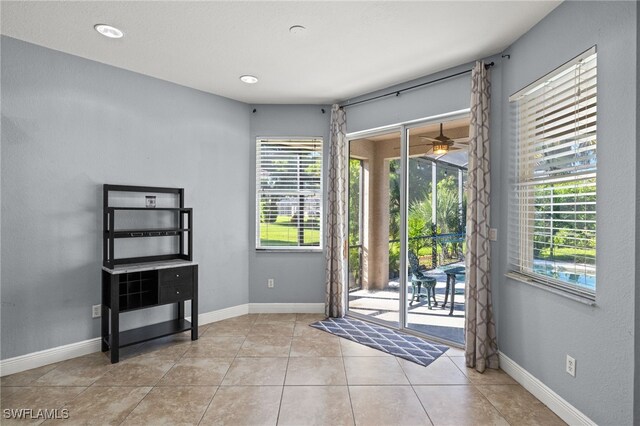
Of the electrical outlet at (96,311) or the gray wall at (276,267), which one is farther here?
the gray wall at (276,267)

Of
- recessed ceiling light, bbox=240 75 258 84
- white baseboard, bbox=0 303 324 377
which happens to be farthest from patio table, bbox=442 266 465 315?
recessed ceiling light, bbox=240 75 258 84

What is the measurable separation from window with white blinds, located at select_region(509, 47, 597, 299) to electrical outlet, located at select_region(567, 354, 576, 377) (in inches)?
16.9

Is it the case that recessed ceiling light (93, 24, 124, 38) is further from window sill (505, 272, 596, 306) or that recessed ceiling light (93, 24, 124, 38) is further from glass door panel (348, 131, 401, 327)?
window sill (505, 272, 596, 306)

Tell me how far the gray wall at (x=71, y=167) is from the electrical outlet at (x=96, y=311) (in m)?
0.04

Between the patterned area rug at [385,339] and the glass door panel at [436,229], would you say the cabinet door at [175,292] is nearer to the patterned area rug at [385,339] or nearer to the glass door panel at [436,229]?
the patterned area rug at [385,339]

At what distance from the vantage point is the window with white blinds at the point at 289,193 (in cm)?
445

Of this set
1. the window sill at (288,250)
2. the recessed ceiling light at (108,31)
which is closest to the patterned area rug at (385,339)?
the window sill at (288,250)

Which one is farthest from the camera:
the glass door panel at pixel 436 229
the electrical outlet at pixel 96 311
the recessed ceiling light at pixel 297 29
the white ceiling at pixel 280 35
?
the glass door panel at pixel 436 229

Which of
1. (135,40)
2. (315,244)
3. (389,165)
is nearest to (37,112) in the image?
(135,40)

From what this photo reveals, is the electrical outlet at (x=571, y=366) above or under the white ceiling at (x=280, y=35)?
under


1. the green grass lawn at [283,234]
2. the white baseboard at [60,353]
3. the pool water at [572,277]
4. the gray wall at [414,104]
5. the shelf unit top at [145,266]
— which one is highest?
the gray wall at [414,104]

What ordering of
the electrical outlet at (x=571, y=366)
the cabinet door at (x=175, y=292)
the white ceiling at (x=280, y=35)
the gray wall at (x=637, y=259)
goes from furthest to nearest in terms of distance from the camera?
the cabinet door at (x=175, y=292) < the white ceiling at (x=280, y=35) < the electrical outlet at (x=571, y=366) < the gray wall at (x=637, y=259)

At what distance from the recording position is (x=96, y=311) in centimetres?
314

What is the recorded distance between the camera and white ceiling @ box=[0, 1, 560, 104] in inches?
90.4
